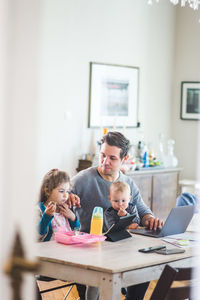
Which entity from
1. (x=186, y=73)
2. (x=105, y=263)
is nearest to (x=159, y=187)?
(x=186, y=73)

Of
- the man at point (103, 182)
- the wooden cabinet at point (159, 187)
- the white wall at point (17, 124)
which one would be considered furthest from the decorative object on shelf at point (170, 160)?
the white wall at point (17, 124)

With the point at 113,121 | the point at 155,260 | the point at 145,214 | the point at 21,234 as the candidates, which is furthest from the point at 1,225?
the point at 113,121

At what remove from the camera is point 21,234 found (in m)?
0.28

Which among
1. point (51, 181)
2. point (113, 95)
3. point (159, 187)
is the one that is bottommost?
point (159, 187)

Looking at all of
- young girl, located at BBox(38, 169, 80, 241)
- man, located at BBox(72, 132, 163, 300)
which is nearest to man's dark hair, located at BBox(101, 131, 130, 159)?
man, located at BBox(72, 132, 163, 300)

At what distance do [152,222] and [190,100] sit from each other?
3.05 meters

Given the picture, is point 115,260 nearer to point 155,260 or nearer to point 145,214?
point 155,260

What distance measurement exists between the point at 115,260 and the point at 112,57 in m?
3.08

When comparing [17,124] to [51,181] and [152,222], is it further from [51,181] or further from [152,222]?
[152,222]

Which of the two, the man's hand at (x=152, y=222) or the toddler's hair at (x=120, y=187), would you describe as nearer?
the toddler's hair at (x=120, y=187)

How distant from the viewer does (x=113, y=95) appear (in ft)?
14.9

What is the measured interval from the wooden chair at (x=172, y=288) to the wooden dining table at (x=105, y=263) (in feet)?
0.45

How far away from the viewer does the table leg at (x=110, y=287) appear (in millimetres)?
1556

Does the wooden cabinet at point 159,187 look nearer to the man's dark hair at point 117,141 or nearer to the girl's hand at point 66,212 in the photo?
the man's dark hair at point 117,141
